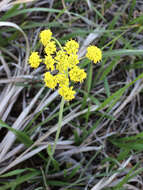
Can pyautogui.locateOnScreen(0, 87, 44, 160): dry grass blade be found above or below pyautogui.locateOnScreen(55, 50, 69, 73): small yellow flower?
below

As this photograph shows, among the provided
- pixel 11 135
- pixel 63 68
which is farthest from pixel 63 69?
pixel 11 135

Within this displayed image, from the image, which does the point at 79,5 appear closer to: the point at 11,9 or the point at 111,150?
the point at 11,9

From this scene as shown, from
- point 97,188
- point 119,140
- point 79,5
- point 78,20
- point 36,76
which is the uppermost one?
point 79,5

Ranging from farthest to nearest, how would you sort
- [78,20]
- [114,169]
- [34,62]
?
[78,20] → [114,169] → [34,62]

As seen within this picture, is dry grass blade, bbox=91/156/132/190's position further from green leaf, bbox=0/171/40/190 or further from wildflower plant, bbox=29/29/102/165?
wildflower plant, bbox=29/29/102/165

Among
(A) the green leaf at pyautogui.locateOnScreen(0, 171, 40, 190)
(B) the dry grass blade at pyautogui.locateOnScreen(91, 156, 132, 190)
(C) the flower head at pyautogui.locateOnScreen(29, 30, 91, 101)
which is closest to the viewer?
(C) the flower head at pyautogui.locateOnScreen(29, 30, 91, 101)

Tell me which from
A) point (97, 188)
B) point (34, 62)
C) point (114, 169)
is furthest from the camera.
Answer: point (114, 169)

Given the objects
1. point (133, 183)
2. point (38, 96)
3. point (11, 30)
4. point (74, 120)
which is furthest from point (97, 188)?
point (11, 30)

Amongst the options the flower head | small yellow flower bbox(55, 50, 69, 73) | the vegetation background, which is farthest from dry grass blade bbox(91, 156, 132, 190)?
small yellow flower bbox(55, 50, 69, 73)
